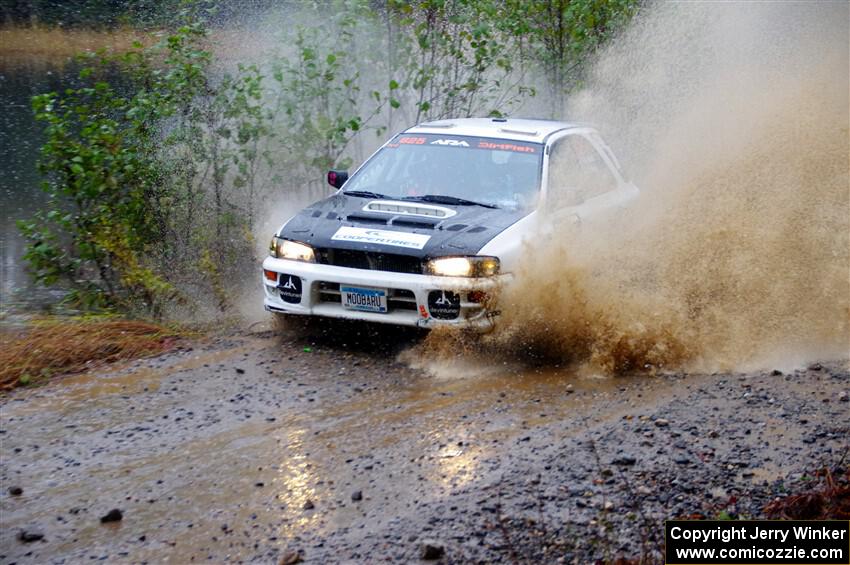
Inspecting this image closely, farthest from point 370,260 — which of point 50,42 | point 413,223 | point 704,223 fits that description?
point 50,42

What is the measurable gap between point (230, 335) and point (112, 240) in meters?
1.77

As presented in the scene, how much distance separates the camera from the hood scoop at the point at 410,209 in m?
7.86

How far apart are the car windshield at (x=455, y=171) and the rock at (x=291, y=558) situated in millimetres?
4187

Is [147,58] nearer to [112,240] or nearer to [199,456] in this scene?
[112,240]

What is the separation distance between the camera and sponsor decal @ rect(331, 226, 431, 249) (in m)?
7.39

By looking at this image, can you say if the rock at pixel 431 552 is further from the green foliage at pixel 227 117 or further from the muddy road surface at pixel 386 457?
the green foliage at pixel 227 117

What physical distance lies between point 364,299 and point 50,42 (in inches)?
635

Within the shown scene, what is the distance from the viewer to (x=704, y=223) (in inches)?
379

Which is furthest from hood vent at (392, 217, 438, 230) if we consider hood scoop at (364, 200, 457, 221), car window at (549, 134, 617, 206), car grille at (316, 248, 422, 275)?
car window at (549, 134, 617, 206)

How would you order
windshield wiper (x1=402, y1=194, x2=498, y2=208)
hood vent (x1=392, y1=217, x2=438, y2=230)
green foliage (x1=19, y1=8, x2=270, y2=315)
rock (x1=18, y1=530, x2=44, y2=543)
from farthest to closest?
green foliage (x1=19, y1=8, x2=270, y2=315) < windshield wiper (x1=402, y1=194, x2=498, y2=208) < hood vent (x1=392, y1=217, x2=438, y2=230) < rock (x1=18, y1=530, x2=44, y2=543)

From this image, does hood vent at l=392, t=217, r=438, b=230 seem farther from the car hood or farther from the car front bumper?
the car front bumper

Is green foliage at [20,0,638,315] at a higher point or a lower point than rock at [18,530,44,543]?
higher

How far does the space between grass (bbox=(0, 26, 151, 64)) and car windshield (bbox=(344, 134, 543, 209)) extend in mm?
13385

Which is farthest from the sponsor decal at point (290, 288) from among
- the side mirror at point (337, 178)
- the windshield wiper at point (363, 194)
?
the side mirror at point (337, 178)
